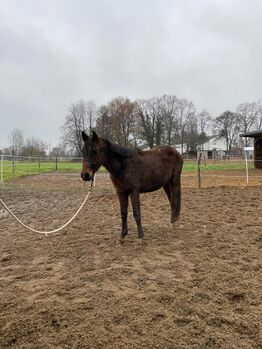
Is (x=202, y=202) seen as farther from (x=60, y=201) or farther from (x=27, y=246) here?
(x=27, y=246)

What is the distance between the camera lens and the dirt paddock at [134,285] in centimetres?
253

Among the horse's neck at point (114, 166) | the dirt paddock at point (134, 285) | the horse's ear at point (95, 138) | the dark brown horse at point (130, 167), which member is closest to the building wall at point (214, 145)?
the dirt paddock at point (134, 285)

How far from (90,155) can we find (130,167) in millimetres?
711

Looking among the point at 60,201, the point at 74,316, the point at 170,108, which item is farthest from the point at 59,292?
the point at 170,108

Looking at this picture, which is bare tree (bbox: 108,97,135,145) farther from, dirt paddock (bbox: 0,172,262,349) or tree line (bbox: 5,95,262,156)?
dirt paddock (bbox: 0,172,262,349)

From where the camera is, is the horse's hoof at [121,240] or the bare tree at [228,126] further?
the bare tree at [228,126]

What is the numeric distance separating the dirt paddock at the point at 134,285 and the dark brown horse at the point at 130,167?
696 mm

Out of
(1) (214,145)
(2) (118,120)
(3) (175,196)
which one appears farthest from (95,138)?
(1) (214,145)

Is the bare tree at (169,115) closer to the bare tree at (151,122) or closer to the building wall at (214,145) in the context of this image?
the bare tree at (151,122)

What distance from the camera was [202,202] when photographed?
9.12 meters

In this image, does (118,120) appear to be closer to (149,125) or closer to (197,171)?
(149,125)

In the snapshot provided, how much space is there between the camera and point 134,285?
3.50 m

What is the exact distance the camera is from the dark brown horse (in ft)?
16.1

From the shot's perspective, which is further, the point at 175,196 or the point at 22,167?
the point at 22,167
